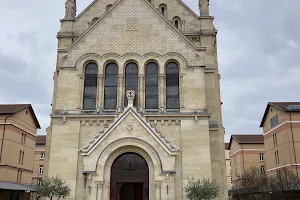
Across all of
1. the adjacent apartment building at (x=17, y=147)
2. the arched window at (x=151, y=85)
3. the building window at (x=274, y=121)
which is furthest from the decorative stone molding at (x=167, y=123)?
the building window at (x=274, y=121)

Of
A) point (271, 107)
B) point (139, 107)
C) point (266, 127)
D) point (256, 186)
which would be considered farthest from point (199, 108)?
point (266, 127)

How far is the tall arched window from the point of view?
27.5m

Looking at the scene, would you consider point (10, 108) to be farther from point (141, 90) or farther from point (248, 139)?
point (248, 139)

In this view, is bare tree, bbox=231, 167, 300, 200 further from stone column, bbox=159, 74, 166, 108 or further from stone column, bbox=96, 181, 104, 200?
stone column, bbox=96, 181, 104, 200

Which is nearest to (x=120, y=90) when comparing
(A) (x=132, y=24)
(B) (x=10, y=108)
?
(A) (x=132, y=24)

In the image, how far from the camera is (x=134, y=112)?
2541 cm

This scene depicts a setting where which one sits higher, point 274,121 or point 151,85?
point 274,121

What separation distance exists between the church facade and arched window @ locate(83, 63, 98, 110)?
0.08 metres

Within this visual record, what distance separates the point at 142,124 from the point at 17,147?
87.9ft

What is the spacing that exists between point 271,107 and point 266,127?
15.7 ft

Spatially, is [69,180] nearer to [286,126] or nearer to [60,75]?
[60,75]

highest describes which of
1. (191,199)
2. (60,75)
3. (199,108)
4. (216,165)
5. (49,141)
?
(60,75)

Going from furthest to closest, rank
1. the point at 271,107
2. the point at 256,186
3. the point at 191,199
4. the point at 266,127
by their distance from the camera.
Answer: the point at 266,127
the point at 271,107
the point at 256,186
the point at 191,199

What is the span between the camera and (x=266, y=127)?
54219 millimetres
